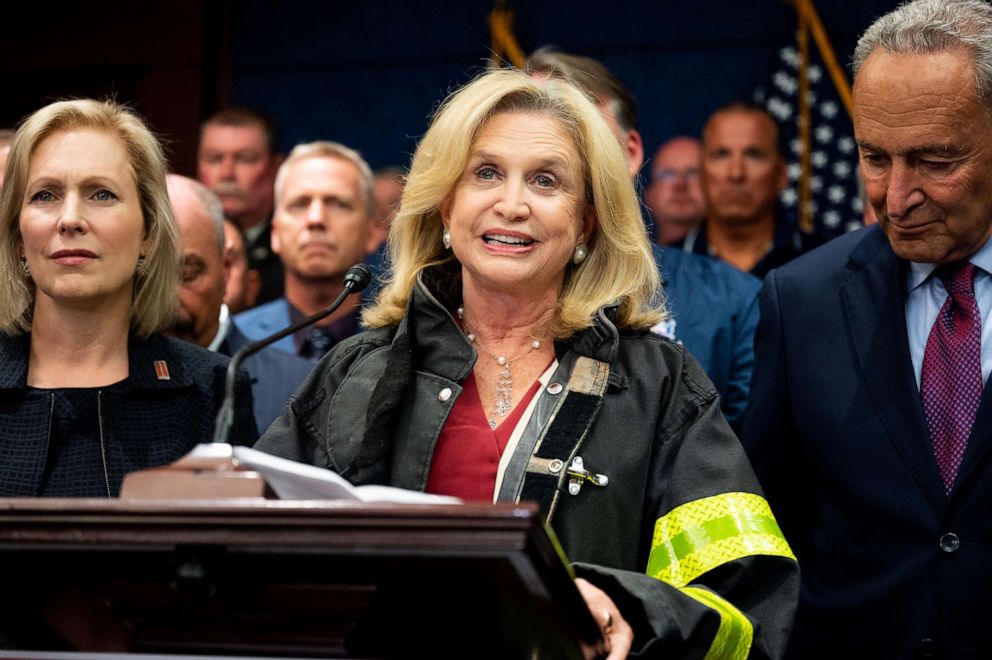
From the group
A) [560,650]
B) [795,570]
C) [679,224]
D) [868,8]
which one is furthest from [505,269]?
[868,8]

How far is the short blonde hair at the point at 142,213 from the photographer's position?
10.6ft

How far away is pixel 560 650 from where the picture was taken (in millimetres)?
1945

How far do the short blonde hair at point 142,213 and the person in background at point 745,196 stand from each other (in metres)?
2.08

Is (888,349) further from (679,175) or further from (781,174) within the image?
(679,175)

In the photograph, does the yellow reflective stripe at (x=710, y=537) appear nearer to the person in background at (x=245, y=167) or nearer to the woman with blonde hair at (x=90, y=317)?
the woman with blonde hair at (x=90, y=317)

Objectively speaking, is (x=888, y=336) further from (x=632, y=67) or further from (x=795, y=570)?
(x=632, y=67)

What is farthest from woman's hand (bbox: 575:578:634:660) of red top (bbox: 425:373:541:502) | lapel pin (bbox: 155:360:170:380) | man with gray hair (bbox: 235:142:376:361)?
man with gray hair (bbox: 235:142:376:361)

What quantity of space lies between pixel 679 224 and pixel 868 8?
145 centimetres

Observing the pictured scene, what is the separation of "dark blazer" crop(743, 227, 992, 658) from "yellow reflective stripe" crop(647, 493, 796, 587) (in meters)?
0.49

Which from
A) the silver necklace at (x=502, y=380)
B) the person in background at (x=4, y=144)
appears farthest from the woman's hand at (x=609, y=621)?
the person in background at (x=4, y=144)

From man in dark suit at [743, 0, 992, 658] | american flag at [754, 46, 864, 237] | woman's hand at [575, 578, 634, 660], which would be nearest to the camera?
woman's hand at [575, 578, 634, 660]

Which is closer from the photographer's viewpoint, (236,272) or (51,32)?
(236,272)

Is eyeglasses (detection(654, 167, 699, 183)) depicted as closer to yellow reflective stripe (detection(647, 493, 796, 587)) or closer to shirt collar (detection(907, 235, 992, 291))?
shirt collar (detection(907, 235, 992, 291))

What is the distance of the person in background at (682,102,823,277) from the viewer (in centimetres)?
501
